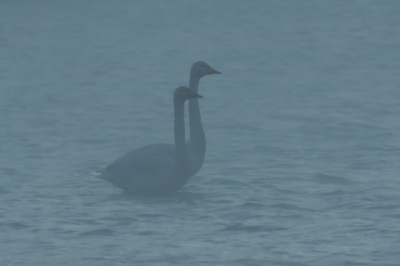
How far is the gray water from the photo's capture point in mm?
7777

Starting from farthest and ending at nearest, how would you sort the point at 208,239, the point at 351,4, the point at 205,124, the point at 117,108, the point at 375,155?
the point at 351,4 < the point at 117,108 < the point at 205,124 < the point at 375,155 < the point at 208,239

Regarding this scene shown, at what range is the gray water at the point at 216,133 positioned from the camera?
306 inches

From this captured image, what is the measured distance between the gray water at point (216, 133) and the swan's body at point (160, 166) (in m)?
0.18

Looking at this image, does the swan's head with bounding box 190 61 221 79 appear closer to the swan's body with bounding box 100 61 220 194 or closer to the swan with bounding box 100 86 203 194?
the swan's body with bounding box 100 61 220 194

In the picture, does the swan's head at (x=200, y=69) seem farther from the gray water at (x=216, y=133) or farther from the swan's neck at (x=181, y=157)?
the gray water at (x=216, y=133)

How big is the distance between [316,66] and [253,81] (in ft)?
5.76

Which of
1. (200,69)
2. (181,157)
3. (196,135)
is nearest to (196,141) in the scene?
(196,135)

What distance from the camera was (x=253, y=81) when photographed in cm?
1614

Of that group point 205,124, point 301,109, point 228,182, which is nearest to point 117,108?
point 205,124

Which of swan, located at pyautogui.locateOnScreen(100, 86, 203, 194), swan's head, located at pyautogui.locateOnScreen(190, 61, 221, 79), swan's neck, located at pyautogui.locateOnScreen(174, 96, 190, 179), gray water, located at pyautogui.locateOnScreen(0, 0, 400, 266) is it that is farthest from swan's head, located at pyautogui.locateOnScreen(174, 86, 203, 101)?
gray water, located at pyautogui.locateOnScreen(0, 0, 400, 266)

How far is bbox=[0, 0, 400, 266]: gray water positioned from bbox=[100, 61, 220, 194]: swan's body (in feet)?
0.61

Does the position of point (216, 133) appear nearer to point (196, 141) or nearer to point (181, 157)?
point (196, 141)

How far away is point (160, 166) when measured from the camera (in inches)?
356

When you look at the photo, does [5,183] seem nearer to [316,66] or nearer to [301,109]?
[301,109]
